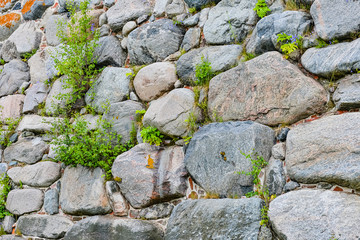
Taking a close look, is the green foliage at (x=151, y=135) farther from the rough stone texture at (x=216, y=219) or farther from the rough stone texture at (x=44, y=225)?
the rough stone texture at (x=44, y=225)

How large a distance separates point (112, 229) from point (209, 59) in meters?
2.14

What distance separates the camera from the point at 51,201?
4.28m

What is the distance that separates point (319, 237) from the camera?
7.85 feet

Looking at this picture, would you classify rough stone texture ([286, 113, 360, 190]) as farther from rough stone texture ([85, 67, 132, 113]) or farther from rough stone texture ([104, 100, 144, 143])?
rough stone texture ([85, 67, 132, 113])

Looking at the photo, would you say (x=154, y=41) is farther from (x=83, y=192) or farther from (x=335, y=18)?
(x=335, y=18)

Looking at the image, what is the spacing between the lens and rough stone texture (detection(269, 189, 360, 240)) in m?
2.35

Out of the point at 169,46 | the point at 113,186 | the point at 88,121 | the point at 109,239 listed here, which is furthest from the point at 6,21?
the point at 109,239

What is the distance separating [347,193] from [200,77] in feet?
6.43

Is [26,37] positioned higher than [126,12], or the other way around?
[126,12]

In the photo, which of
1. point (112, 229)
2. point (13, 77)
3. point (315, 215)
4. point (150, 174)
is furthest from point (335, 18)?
point (13, 77)

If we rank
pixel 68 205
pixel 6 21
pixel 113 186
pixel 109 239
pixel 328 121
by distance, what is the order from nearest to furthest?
pixel 328 121
pixel 109 239
pixel 113 186
pixel 68 205
pixel 6 21

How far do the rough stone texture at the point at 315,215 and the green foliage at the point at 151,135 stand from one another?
1.51m

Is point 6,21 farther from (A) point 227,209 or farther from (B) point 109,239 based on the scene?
(A) point 227,209

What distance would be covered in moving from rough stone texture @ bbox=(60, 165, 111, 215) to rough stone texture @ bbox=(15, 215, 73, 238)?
146 millimetres
